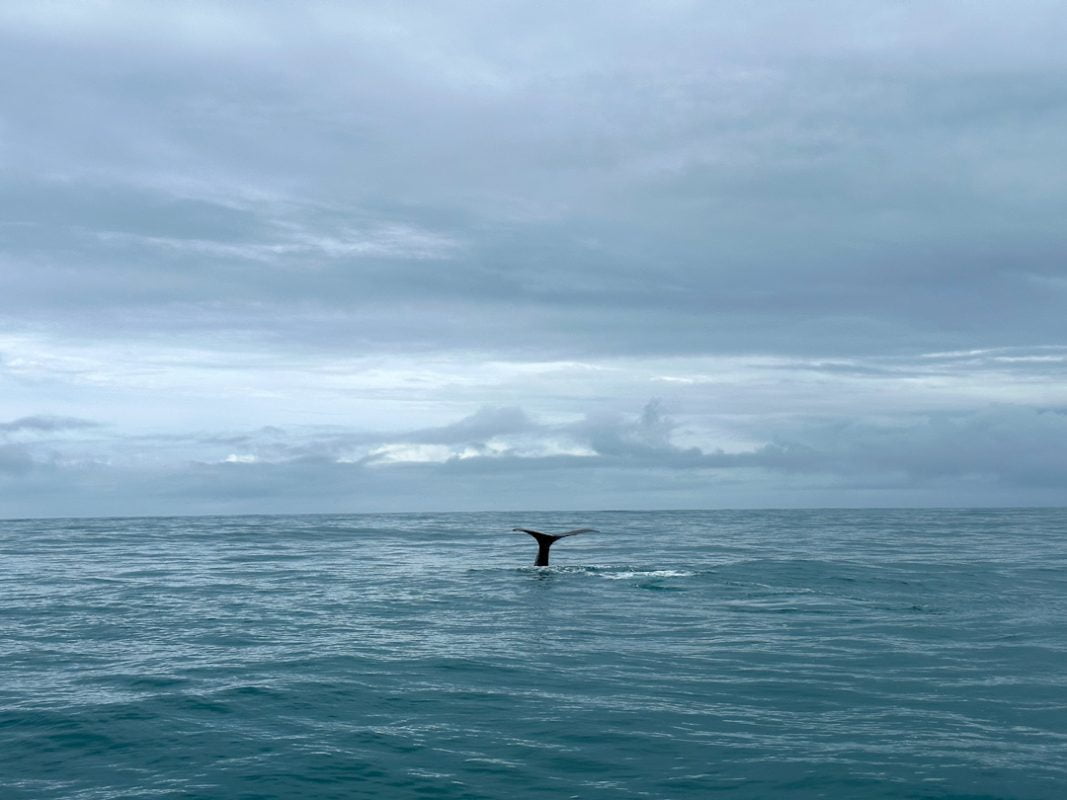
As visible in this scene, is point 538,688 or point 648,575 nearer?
point 538,688

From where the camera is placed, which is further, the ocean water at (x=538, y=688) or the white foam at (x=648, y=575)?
the white foam at (x=648, y=575)

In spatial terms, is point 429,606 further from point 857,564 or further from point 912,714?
point 857,564

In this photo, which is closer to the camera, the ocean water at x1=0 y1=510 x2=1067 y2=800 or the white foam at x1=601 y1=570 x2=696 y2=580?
the ocean water at x1=0 y1=510 x2=1067 y2=800

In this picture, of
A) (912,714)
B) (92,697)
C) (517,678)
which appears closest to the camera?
(912,714)

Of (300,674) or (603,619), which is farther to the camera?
(603,619)

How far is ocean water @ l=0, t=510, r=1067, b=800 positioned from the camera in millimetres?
15992

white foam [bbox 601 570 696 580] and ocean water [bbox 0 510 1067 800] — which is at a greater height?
white foam [bbox 601 570 696 580]

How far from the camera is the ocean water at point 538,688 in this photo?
1599cm

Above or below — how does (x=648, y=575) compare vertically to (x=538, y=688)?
above

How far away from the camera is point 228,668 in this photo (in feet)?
79.1

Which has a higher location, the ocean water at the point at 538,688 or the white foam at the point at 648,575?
the white foam at the point at 648,575

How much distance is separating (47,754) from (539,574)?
29.3 m

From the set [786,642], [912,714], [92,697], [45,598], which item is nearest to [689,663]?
[786,642]

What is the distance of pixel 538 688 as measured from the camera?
21.8 metres
